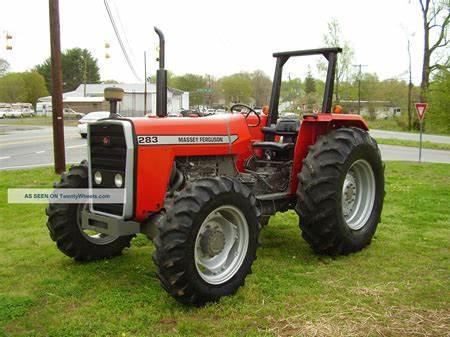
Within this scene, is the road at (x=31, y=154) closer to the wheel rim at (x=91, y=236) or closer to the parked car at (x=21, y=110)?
the wheel rim at (x=91, y=236)

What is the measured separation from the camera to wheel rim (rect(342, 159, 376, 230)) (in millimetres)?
5977

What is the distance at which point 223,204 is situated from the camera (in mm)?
4320

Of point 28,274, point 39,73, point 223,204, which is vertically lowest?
point 28,274

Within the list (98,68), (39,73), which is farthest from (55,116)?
(98,68)

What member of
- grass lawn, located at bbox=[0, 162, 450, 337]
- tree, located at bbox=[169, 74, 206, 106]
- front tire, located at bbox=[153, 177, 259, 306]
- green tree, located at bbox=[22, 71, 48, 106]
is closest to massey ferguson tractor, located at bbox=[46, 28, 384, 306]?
front tire, located at bbox=[153, 177, 259, 306]

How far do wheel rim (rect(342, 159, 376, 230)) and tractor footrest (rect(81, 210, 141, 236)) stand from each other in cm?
259

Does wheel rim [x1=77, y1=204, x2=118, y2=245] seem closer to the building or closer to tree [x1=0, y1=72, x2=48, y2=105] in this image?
the building

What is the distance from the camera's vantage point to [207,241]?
14.4 feet

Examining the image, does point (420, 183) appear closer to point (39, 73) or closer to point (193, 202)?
point (193, 202)

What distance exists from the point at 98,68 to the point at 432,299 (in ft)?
340

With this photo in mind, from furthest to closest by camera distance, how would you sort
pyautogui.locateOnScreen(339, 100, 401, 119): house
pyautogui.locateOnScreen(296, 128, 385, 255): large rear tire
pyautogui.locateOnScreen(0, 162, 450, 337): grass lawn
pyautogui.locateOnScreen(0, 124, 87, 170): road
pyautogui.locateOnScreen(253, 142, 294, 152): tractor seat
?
pyautogui.locateOnScreen(339, 100, 401, 119): house
pyautogui.locateOnScreen(0, 124, 87, 170): road
pyautogui.locateOnScreen(253, 142, 294, 152): tractor seat
pyautogui.locateOnScreen(296, 128, 385, 255): large rear tire
pyautogui.locateOnScreen(0, 162, 450, 337): grass lawn

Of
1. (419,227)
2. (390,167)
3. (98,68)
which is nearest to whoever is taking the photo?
(419,227)

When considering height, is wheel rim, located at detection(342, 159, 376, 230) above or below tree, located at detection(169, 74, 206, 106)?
below

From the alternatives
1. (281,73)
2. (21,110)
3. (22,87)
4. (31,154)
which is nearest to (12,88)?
(22,87)
